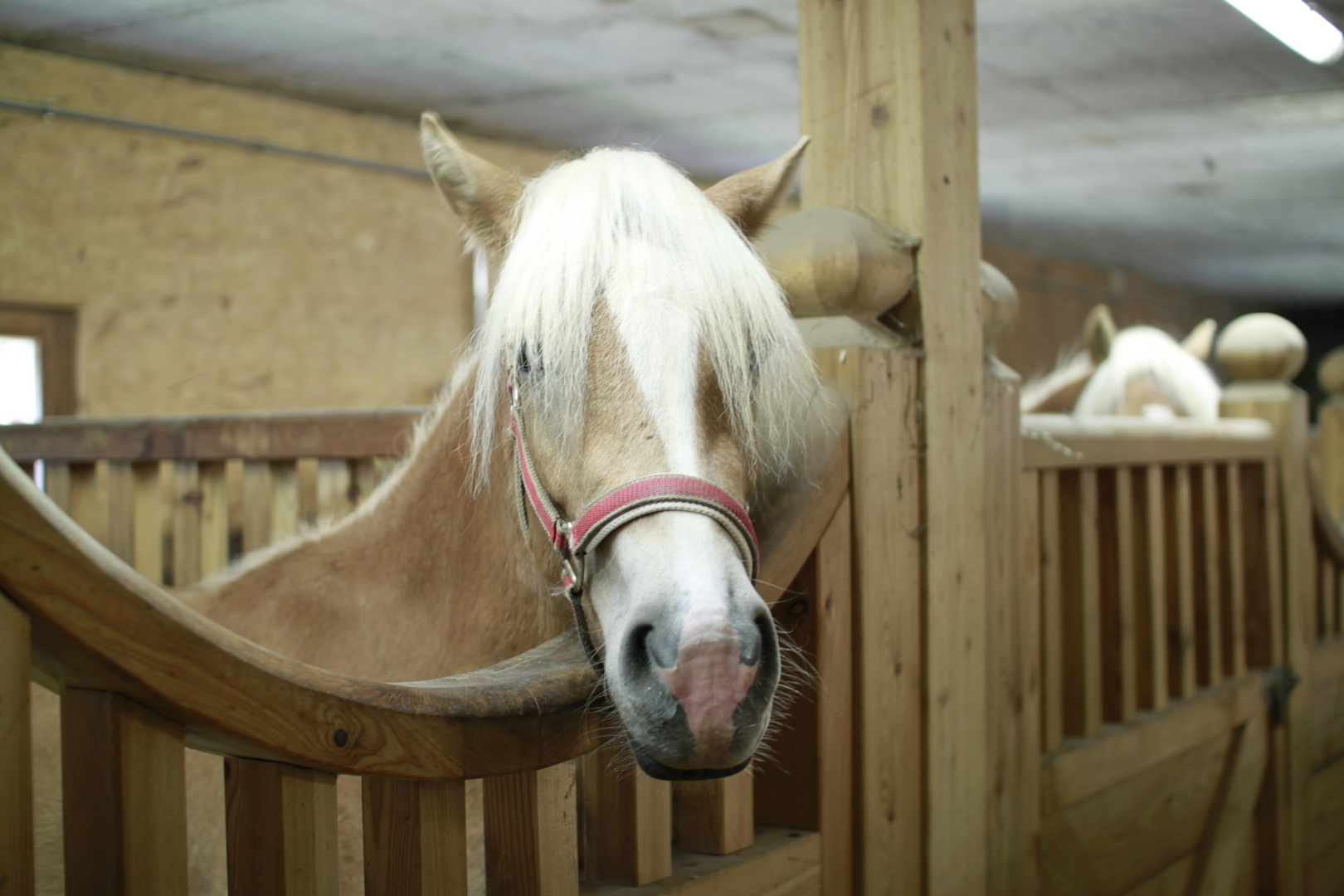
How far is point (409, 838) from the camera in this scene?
0.76 meters

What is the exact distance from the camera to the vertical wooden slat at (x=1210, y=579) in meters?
2.19

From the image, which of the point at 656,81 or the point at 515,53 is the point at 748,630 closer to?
the point at 515,53

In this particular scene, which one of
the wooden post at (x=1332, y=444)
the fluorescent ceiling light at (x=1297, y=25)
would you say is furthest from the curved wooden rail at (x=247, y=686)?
the wooden post at (x=1332, y=444)

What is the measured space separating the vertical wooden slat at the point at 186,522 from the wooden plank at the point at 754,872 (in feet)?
5.77

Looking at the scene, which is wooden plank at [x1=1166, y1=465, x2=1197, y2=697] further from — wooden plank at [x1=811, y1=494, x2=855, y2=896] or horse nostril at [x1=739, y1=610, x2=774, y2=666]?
horse nostril at [x1=739, y1=610, x2=774, y2=666]

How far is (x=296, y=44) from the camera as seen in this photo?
14.1 feet

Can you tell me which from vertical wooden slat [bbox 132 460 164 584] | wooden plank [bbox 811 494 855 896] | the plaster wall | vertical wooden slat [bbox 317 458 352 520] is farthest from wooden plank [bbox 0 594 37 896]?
the plaster wall

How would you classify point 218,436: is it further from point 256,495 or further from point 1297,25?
point 1297,25

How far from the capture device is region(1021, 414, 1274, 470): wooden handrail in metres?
1.69

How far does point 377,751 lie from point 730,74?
4.79 meters

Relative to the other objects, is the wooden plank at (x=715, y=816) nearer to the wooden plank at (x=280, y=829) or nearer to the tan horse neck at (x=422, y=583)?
the tan horse neck at (x=422, y=583)

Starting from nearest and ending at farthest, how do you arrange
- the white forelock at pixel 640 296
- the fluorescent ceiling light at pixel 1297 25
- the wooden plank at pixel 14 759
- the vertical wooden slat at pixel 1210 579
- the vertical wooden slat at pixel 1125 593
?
the wooden plank at pixel 14 759 < the white forelock at pixel 640 296 < the vertical wooden slat at pixel 1125 593 < the vertical wooden slat at pixel 1210 579 < the fluorescent ceiling light at pixel 1297 25

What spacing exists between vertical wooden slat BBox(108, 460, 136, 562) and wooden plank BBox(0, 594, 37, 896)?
207 cm

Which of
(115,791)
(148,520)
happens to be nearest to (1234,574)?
(115,791)
